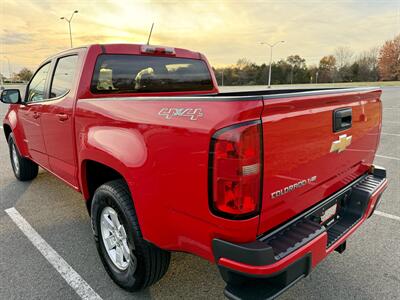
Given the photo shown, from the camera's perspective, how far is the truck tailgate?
5.51 feet

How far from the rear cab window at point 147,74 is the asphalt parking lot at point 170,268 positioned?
163cm

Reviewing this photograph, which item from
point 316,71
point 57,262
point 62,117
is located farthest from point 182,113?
point 316,71

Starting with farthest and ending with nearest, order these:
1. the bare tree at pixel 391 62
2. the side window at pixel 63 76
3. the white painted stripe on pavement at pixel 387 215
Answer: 1. the bare tree at pixel 391 62
2. the white painted stripe on pavement at pixel 387 215
3. the side window at pixel 63 76

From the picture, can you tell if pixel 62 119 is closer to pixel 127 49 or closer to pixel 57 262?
pixel 127 49

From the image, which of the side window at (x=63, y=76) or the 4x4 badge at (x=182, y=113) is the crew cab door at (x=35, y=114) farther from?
the 4x4 badge at (x=182, y=113)

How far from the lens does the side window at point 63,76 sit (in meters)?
3.17

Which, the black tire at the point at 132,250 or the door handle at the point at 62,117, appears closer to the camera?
the black tire at the point at 132,250

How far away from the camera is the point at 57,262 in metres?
2.94

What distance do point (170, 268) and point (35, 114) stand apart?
8.09 feet

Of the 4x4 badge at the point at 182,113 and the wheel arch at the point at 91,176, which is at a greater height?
the 4x4 badge at the point at 182,113

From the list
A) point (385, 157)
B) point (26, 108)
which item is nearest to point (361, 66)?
point (385, 157)

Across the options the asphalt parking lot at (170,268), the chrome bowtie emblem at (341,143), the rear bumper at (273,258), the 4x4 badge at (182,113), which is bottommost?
the asphalt parking lot at (170,268)

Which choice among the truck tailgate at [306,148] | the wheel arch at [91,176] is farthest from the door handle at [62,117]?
the truck tailgate at [306,148]

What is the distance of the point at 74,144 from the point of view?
2.94 m
